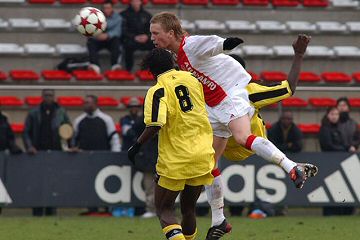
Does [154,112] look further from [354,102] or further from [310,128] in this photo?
[354,102]

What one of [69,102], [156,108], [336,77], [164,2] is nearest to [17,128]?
[69,102]

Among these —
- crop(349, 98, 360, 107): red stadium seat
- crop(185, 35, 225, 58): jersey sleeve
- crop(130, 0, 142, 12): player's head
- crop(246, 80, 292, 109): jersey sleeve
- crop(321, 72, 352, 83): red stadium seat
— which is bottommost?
crop(349, 98, 360, 107): red stadium seat

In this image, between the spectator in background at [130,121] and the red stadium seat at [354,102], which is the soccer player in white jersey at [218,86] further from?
the red stadium seat at [354,102]

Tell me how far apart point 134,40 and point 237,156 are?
8034 mm

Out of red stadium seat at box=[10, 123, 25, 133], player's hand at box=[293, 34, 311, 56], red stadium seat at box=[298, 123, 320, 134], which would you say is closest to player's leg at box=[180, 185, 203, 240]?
player's hand at box=[293, 34, 311, 56]

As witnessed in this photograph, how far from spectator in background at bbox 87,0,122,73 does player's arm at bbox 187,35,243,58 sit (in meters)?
8.34

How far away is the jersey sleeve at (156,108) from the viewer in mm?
8477

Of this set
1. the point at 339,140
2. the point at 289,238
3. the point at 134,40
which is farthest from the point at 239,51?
the point at 289,238

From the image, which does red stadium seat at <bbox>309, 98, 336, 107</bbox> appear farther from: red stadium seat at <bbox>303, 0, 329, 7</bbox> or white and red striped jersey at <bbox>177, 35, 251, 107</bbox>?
white and red striped jersey at <bbox>177, 35, 251, 107</bbox>

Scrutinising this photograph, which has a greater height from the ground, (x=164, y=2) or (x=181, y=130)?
(x=164, y=2)

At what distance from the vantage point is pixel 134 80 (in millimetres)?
18141

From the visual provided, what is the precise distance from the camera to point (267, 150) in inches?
370

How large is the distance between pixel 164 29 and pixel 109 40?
28.9 feet

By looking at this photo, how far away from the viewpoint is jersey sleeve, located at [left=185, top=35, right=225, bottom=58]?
31.1 ft
